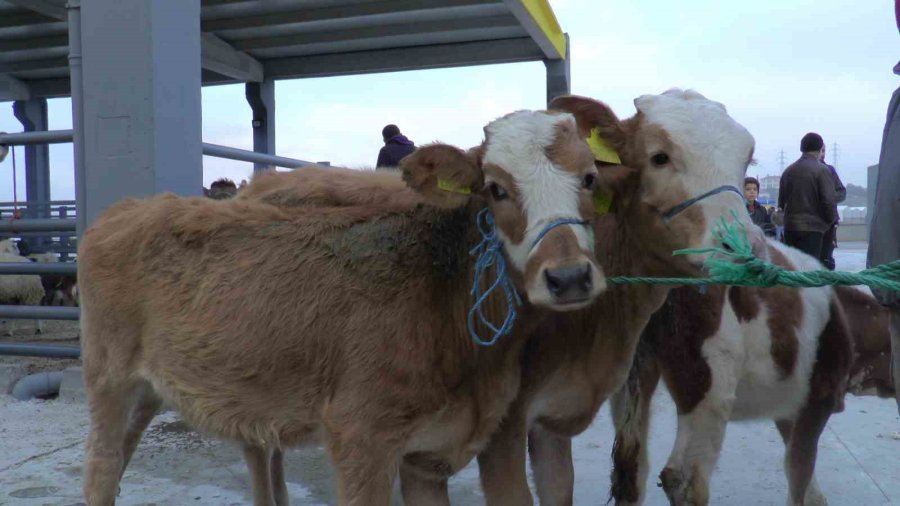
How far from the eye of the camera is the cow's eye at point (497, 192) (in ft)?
9.85

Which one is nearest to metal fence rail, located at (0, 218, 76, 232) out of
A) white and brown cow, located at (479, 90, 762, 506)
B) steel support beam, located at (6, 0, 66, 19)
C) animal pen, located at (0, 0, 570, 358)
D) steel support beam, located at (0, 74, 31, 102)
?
animal pen, located at (0, 0, 570, 358)

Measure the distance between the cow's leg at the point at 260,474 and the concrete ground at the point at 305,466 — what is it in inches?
12.1

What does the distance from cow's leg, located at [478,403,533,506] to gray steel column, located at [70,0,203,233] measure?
2983mm

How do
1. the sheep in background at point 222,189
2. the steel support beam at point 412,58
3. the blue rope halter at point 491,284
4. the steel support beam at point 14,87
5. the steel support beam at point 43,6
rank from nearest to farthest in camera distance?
1. the blue rope halter at point 491,284
2. the sheep in background at point 222,189
3. the steel support beam at point 43,6
4. the steel support beam at point 412,58
5. the steel support beam at point 14,87

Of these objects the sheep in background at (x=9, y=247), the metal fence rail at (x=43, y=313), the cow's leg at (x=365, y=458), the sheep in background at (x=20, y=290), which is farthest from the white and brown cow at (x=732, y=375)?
the sheep in background at (x=9, y=247)

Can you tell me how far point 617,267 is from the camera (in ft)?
11.9

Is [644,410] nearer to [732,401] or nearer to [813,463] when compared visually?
[732,401]

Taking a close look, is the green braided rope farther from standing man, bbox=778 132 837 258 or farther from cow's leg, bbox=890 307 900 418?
standing man, bbox=778 132 837 258

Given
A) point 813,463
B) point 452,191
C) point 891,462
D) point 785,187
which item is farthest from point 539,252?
point 785,187

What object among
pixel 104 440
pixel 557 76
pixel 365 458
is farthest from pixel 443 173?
pixel 557 76

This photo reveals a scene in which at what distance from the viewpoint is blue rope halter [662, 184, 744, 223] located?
2.96m

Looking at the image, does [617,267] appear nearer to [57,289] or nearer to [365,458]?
[365,458]

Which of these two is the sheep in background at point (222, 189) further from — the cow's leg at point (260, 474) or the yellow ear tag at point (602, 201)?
the yellow ear tag at point (602, 201)

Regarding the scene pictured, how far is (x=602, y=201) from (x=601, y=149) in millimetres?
217
